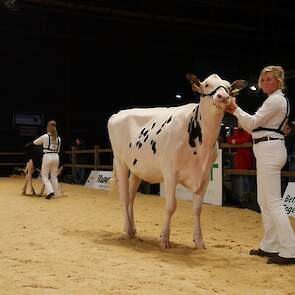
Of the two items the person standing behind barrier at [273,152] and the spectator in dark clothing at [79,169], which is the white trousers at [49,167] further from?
the person standing behind barrier at [273,152]

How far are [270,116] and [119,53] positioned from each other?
19217 mm

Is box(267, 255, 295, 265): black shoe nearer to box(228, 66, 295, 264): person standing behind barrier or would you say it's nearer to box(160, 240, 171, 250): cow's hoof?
box(228, 66, 295, 264): person standing behind barrier

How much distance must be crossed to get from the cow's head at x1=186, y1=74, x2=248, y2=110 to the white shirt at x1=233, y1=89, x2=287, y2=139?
0.27 meters

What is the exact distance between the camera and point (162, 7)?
15.9 m

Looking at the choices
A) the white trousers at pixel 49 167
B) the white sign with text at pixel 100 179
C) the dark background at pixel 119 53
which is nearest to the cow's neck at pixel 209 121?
the white trousers at pixel 49 167

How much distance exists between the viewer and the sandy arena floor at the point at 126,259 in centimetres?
367

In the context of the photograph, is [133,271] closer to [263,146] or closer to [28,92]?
[263,146]

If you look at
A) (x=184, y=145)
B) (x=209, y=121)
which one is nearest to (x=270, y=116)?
(x=209, y=121)

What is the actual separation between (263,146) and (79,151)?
1342 centimetres

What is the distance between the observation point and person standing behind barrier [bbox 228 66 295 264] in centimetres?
446

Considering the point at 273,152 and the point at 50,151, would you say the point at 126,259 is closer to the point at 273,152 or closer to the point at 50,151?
the point at 273,152

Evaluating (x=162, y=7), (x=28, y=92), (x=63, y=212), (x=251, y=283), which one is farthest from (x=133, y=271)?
(x=28, y=92)

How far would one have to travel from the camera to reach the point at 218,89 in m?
4.81

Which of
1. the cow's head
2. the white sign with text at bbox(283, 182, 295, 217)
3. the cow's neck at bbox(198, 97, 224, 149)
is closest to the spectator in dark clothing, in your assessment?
the white sign with text at bbox(283, 182, 295, 217)
